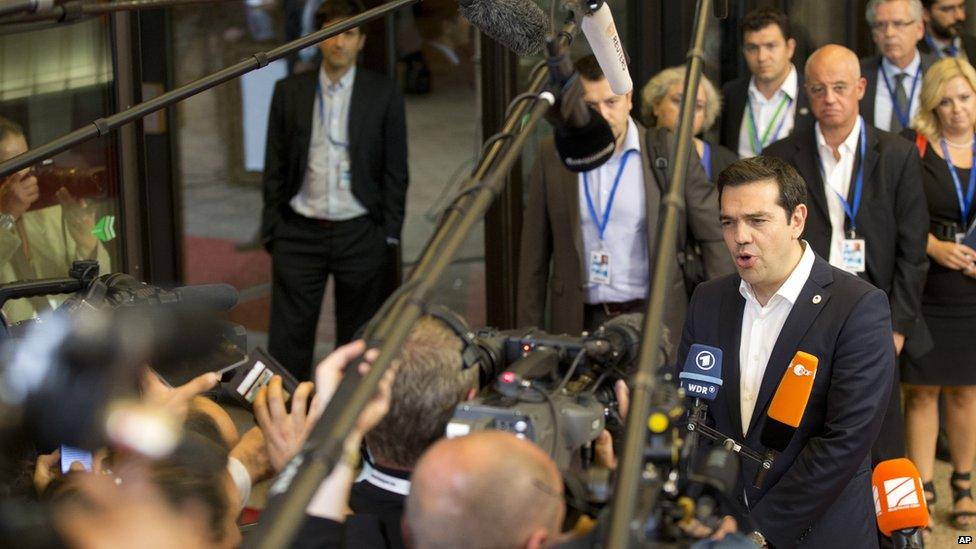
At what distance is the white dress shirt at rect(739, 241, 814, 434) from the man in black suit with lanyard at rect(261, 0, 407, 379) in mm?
2895

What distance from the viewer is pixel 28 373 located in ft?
6.05

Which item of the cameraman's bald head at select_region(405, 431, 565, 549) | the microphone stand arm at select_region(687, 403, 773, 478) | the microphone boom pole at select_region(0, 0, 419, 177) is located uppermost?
the microphone boom pole at select_region(0, 0, 419, 177)

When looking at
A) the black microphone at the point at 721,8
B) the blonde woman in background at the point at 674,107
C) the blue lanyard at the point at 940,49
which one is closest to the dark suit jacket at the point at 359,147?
the blonde woman in background at the point at 674,107

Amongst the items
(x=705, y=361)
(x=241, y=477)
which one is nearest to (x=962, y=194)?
(x=705, y=361)

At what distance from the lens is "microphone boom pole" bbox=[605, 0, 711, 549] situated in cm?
156

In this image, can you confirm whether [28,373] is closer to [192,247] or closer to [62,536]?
[62,536]

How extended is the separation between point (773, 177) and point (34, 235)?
2.82 meters

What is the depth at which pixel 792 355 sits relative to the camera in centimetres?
323

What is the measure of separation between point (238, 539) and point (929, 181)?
3780 millimetres

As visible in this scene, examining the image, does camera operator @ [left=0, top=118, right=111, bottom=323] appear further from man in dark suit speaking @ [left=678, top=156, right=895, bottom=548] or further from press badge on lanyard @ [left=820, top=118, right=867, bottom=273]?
press badge on lanyard @ [left=820, top=118, right=867, bottom=273]

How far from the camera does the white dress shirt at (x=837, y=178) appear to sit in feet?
16.4

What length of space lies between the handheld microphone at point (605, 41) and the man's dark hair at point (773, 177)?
990 millimetres

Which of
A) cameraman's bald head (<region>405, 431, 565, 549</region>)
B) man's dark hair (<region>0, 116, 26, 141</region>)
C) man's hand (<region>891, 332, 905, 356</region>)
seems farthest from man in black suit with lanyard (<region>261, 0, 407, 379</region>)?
cameraman's bald head (<region>405, 431, 565, 549</region>)

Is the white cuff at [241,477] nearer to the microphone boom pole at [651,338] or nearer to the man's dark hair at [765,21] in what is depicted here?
the microphone boom pole at [651,338]
